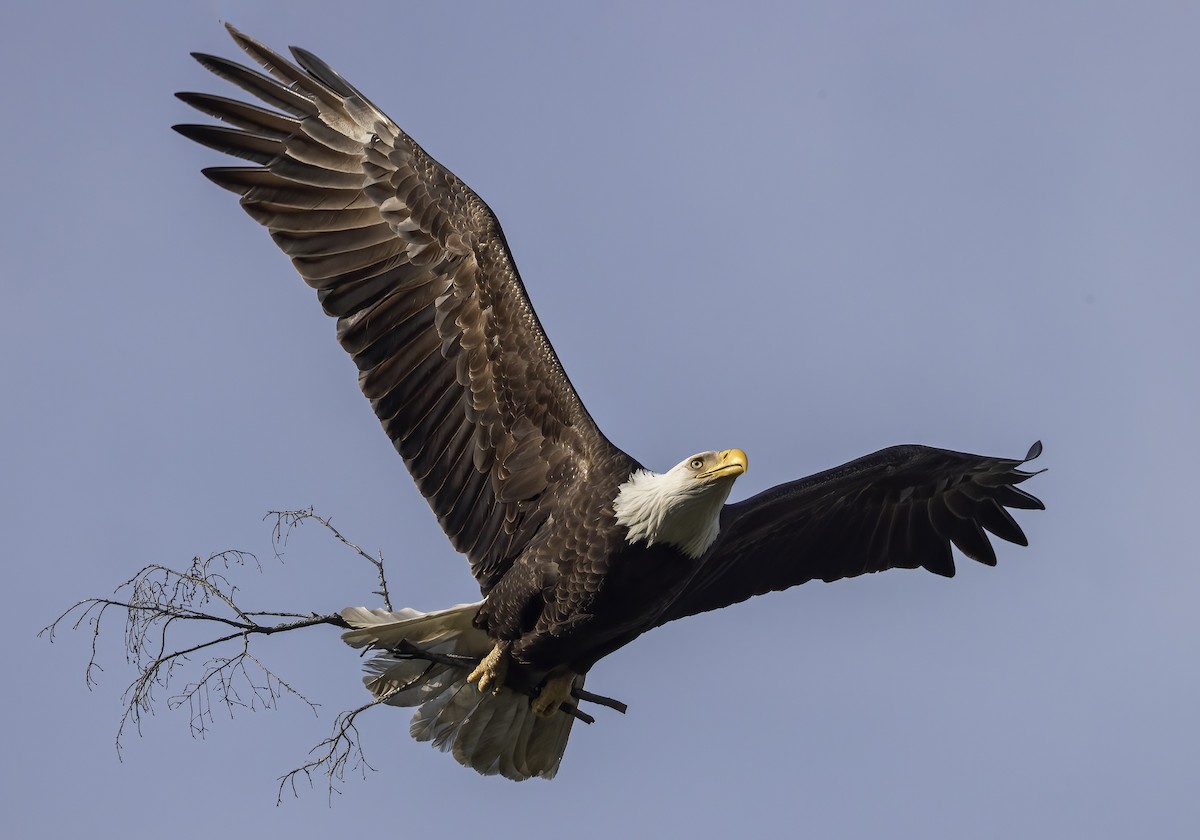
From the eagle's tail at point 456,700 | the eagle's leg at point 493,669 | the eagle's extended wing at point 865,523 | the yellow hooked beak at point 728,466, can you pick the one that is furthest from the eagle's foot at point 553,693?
the yellow hooked beak at point 728,466

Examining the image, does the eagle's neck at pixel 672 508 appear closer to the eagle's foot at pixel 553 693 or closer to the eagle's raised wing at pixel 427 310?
the eagle's raised wing at pixel 427 310

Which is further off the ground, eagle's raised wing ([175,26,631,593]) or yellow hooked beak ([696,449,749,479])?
eagle's raised wing ([175,26,631,593])

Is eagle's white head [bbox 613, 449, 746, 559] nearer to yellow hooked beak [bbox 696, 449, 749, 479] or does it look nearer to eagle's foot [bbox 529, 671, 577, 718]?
yellow hooked beak [bbox 696, 449, 749, 479]

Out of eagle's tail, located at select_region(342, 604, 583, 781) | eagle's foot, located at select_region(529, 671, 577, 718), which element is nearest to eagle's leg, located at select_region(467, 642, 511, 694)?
eagle's tail, located at select_region(342, 604, 583, 781)

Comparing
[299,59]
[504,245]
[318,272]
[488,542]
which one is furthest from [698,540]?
[299,59]

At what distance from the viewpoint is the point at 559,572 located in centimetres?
711

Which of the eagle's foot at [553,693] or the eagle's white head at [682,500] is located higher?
the eagle's white head at [682,500]

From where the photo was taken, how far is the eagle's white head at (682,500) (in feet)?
22.8

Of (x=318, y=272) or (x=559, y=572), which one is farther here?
(x=318, y=272)

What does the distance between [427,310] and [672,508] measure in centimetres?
157

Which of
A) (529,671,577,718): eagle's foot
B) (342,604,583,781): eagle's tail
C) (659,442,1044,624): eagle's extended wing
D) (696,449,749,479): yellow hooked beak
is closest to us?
(696,449,749,479): yellow hooked beak

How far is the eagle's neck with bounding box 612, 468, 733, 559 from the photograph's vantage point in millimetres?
6941

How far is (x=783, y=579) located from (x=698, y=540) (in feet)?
4.82

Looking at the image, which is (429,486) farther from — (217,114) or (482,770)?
(217,114)
